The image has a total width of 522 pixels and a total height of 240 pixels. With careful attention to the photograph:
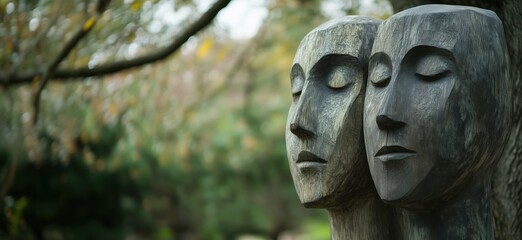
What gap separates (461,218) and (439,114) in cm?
33

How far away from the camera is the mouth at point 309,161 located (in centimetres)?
229

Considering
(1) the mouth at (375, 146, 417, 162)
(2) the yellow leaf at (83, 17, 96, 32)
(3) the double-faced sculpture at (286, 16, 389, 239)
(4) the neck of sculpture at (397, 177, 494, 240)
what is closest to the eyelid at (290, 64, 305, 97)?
(3) the double-faced sculpture at (286, 16, 389, 239)

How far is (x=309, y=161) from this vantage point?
7.59 feet

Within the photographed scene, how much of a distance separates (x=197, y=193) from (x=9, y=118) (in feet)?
14.4

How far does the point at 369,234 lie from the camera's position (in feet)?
7.66

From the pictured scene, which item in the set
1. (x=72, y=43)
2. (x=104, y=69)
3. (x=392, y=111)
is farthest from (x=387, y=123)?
(x=104, y=69)

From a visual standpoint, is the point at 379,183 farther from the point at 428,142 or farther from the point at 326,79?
the point at 326,79

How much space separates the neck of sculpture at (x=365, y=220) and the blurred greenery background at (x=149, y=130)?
6.56ft

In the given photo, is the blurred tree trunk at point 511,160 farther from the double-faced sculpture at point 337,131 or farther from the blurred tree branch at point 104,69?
the blurred tree branch at point 104,69

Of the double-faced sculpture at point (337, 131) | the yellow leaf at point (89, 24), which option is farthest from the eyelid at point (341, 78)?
the yellow leaf at point (89, 24)

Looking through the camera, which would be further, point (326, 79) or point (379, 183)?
point (326, 79)

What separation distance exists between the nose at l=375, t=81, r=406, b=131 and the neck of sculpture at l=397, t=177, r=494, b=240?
289 mm

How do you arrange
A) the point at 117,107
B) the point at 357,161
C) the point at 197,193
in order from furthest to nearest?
the point at 197,193 → the point at 117,107 → the point at 357,161

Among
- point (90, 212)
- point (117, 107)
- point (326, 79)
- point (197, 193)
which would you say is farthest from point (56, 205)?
point (326, 79)
